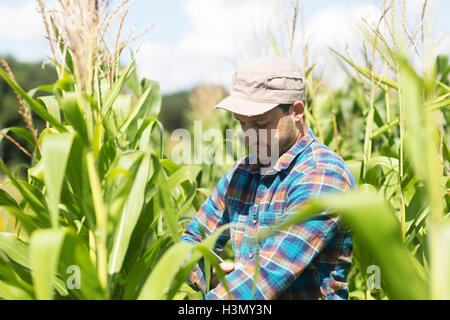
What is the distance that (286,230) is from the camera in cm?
106

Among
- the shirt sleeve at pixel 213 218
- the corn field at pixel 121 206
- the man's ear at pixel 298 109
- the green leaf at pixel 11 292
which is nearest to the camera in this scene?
the corn field at pixel 121 206

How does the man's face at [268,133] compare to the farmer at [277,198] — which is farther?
the man's face at [268,133]

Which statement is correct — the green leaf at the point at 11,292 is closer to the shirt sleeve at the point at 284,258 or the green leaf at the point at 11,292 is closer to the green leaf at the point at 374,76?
the shirt sleeve at the point at 284,258

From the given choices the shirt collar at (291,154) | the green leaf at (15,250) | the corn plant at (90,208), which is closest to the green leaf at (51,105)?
the corn plant at (90,208)

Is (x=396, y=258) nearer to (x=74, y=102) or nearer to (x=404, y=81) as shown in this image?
(x=404, y=81)

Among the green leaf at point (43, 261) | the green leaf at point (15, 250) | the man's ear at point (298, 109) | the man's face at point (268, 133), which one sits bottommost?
the green leaf at point (15, 250)

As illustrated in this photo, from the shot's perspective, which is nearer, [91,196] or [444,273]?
[444,273]

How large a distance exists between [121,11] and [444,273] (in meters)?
0.99

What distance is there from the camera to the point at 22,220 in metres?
1.04

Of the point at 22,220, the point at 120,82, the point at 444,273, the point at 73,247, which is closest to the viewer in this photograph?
the point at 444,273

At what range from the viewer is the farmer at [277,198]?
40.8 inches

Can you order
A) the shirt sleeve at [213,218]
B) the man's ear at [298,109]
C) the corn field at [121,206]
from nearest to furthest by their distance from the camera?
the corn field at [121,206] < the man's ear at [298,109] < the shirt sleeve at [213,218]

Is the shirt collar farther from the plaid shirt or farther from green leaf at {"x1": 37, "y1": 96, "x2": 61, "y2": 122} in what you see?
green leaf at {"x1": 37, "y1": 96, "x2": 61, "y2": 122}
